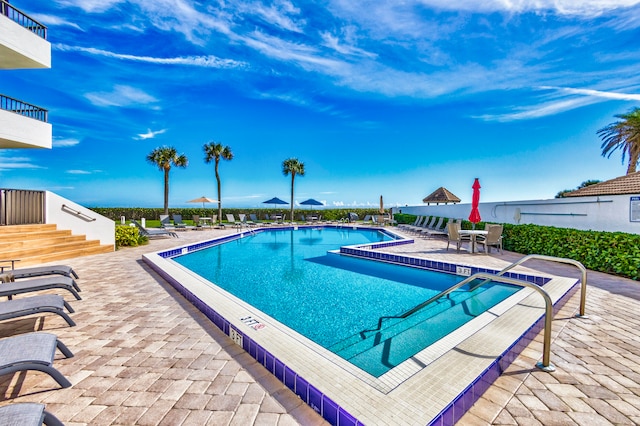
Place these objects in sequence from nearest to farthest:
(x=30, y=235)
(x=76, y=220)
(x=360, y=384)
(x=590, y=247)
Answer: (x=360, y=384) < (x=590, y=247) < (x=30, y=235) < (x=76, y=220)

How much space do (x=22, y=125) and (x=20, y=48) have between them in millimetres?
2627

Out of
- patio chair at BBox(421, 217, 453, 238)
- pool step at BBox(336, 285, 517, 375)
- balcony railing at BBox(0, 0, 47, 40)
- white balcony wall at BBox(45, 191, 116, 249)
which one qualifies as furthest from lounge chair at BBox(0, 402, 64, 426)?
patio chair at BBox(421, 217, 453, 238)

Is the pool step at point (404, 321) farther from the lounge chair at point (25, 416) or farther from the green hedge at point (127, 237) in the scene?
the green hedge at point (127, 237)

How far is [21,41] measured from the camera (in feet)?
31.1

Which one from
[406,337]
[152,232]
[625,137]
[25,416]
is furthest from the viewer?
[625,137]

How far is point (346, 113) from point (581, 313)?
3127 cm

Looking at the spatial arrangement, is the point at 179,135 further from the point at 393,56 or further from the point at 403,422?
the point at 403,422

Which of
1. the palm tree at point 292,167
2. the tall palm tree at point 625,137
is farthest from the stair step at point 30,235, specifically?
the tall palm tree at point 625,137

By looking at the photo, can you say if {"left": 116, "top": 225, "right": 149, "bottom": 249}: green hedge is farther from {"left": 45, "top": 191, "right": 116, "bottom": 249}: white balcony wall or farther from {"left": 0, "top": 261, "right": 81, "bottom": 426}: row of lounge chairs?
{"left": 0, "top": 261, "right": 81, "bottom": 426}: row of lounge chairs

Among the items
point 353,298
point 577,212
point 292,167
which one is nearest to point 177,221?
point 292,167

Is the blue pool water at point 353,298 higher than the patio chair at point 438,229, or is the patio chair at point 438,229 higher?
the patio chair at point 438,229

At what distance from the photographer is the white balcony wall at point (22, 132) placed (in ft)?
30.0

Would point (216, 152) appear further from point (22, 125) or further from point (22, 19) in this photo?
point (22, 125)

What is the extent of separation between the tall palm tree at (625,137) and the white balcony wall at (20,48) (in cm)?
3266
